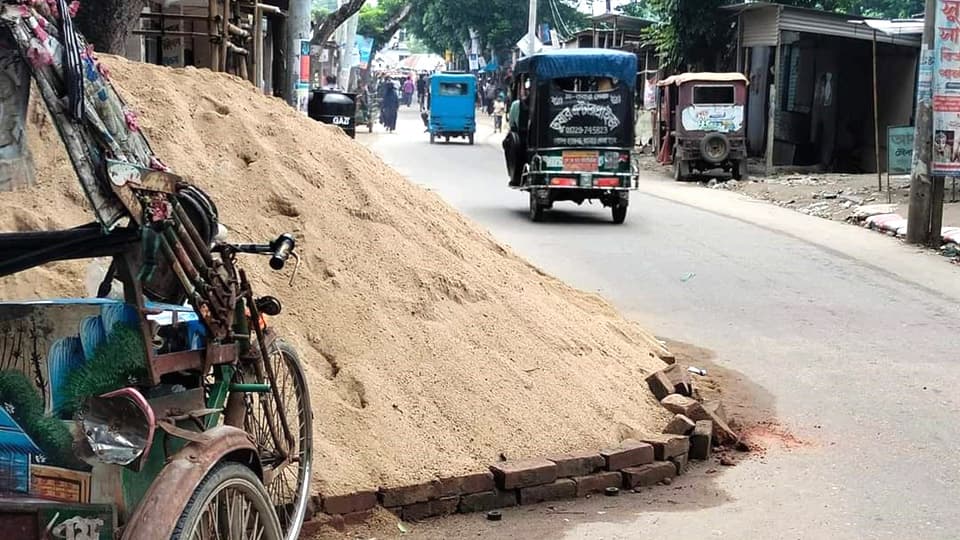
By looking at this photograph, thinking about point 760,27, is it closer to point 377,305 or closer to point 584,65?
point 584,65

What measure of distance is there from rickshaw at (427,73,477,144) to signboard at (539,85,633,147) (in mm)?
18845

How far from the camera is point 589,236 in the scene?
14.3 metres

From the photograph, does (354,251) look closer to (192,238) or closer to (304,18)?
(192,238)

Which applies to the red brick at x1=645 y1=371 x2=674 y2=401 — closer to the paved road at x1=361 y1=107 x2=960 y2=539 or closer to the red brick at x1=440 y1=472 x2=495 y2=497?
the paved road at x1=361 y1=107 x2=960 y2=539

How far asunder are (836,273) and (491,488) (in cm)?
805

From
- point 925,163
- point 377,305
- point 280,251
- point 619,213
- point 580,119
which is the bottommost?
point 619,213

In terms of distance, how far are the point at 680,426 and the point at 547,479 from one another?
95cm

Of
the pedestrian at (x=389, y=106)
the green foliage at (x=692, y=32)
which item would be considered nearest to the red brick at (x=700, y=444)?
the green foliage at (x=692, y=32)

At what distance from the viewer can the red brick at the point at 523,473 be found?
4.75 m

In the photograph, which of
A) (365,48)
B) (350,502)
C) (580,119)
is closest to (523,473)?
(350,502)

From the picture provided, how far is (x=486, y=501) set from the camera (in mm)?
4730

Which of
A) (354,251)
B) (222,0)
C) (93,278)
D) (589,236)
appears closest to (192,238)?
(93,278)

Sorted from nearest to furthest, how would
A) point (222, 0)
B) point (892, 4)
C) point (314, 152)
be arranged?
point (314, 152) → point (222, 0) → point (892, 4)

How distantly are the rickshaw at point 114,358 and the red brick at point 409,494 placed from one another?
4.28 feet
